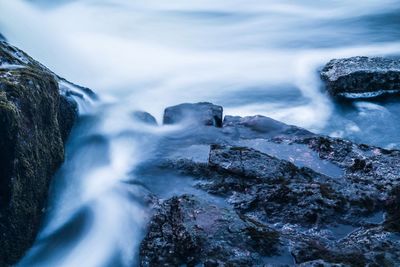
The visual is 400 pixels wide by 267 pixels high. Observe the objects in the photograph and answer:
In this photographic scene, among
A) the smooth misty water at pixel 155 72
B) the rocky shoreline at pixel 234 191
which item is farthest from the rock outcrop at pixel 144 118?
the rocky shoreline at pixel 234 191

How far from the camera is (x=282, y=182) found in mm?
4988

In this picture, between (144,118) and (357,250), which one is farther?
(144,118)

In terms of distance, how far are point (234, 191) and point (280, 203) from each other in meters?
0.55

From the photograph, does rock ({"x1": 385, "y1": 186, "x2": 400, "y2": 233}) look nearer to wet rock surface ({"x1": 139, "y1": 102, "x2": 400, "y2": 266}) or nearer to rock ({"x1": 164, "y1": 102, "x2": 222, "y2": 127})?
wet rock surface ({"x1": 139, "y1": 102, "x2": 400, "y2": 266})

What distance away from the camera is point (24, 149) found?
469 cm

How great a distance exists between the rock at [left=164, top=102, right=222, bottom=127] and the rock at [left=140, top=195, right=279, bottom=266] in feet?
8.27

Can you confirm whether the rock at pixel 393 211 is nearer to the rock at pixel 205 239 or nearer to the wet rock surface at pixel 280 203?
the wet rock surface at pixel 280 203

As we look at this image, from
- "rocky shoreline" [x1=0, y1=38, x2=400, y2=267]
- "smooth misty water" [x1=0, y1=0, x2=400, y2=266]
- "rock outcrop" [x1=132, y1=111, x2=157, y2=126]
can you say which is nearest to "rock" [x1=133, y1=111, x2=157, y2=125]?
"rock outcrop" [x1=132, y1=111, x2=157, y2=126]

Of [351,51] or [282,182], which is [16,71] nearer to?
[282,182]

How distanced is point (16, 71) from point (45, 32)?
6.46 metres

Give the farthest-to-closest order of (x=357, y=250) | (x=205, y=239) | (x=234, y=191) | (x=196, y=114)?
1. (x=196, y=114)
2. (x=234, y=191)
3. (x=205, y=239)
4. (x=357, y=250)

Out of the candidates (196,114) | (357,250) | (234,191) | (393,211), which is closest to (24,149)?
(234,191)

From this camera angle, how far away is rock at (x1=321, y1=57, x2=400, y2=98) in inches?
332

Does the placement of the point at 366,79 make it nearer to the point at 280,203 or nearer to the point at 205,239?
the point at 280,203
